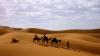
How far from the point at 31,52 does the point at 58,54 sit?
77.5 inches

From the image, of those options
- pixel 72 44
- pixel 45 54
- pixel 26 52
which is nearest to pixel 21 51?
pixel 26 52

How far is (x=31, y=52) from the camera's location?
19.5 m

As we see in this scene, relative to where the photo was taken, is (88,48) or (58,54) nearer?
(58,54)

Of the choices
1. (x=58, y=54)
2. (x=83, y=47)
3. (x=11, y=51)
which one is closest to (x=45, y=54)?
(x=58, y=54)

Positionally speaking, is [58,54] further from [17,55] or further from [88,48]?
[88,48]

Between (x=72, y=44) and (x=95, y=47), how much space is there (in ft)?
9.47

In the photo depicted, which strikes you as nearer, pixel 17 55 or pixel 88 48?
pixel 17 55

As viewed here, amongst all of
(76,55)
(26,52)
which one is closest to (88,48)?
(76,55)

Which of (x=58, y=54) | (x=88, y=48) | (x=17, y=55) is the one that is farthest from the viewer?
(x=88, y=48)

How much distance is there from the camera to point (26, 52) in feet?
63.5

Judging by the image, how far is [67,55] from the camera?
19.9 meters

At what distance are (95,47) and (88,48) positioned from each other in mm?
1071

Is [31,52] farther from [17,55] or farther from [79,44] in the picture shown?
[79,44]

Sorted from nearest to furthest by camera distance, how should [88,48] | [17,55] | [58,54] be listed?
[17,55], [58,54], [88,48]
